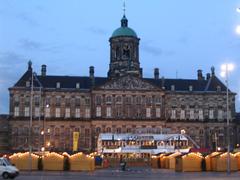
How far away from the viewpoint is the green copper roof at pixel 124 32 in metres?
102

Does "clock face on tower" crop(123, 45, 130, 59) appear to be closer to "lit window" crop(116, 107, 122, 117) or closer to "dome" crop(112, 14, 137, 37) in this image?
"dome" crop(112, 14, 137, 37)

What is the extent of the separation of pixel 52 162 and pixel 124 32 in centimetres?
5262

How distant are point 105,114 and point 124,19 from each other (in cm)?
1900

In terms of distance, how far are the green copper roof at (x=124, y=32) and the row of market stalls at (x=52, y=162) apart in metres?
50.8

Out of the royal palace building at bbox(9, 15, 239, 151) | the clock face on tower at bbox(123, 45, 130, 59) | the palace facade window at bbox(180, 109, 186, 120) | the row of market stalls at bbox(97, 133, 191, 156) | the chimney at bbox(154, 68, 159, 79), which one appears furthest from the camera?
the chimney at bbox(154, 68, 159, 79)

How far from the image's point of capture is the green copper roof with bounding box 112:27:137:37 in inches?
4000

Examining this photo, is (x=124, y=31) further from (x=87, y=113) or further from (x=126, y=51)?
(x=87, y=113)

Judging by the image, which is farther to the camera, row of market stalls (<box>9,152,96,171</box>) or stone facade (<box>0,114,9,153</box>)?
stone facade (<box>0,114,9,153</box>)

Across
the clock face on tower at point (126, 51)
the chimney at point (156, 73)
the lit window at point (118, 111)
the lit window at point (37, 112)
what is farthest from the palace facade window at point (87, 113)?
the chimney at point (156, 73)

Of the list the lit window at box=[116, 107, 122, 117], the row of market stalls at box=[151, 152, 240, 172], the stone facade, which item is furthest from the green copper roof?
the row of market stalls at box=[151, 152, 240, 172]

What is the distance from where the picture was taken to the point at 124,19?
104m

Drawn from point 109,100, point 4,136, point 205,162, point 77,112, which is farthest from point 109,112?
point 205,162

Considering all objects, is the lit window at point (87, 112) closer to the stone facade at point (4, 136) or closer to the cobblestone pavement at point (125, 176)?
the stone facade at point (4, 136)

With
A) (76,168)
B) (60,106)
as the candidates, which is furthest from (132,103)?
(76,168)
